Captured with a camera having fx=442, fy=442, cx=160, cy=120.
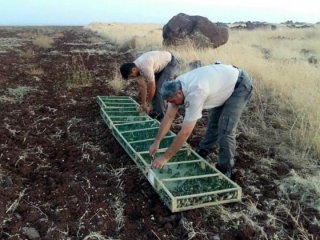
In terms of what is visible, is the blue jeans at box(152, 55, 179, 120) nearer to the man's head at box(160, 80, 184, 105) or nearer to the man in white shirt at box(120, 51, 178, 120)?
the man in white shirt at box(120, 51, 178, 120)

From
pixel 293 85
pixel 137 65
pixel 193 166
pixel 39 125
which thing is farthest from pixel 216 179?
pixel 293 85

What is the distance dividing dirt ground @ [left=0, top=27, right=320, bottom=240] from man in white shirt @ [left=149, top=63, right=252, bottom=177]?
1.48 ft

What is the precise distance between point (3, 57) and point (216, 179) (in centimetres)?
1127

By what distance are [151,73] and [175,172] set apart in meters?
1.74

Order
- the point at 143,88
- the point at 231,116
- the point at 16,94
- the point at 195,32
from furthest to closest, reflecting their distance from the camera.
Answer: the point at 195,32
the point at 16,94
the point at 143,88
the point at 231,116

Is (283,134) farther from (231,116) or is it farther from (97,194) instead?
(97,194)

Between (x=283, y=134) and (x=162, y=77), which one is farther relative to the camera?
(x=162, y=77)

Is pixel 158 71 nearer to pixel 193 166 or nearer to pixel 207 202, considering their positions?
pixel 193 166

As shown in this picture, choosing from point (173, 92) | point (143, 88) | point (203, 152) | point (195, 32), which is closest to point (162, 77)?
point (143, 88)

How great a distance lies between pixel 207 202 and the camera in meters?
4.12

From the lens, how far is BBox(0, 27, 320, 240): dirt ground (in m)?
3.88

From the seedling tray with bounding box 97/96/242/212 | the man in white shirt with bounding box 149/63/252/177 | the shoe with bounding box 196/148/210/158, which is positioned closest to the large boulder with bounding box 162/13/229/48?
the seedling tray with bounding box 97/96/242/212

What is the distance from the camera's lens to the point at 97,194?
4465mm

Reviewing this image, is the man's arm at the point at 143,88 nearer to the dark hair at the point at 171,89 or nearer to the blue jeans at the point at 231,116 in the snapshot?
the blue jeans at the point at 231,116
